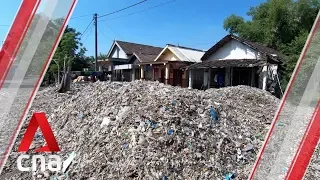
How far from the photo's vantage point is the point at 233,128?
165 inches

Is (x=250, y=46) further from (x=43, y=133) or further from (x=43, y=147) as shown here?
(x=43, y=133)

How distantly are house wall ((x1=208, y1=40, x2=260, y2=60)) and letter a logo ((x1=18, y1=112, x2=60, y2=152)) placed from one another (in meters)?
11.1

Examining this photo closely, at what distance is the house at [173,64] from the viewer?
15.8m

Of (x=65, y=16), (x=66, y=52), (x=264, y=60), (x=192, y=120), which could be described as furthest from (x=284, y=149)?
(x=66, y=52)

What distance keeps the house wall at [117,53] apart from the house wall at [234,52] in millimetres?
8849

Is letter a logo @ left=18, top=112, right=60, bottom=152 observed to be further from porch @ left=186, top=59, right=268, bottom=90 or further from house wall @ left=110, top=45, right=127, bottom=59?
house wall @ left=110, top=45, right=127, bottom=59

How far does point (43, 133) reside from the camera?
325 cm

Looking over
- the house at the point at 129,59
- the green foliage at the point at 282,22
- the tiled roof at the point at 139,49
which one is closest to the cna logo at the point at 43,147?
the green foliage at the point at 282,22

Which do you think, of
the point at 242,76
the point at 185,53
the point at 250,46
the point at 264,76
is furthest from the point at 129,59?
the point at 264,76

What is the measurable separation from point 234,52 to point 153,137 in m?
11.3

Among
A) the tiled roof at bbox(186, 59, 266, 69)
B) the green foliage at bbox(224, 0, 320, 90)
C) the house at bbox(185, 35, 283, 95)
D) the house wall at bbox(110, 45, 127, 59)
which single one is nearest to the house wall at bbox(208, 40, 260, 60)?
the house at bbox(185, 35, 283, 95)

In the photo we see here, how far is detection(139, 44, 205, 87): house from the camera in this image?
15.8 m

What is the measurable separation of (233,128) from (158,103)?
1.23 metres

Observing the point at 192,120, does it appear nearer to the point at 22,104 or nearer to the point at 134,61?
the point at 22,104
